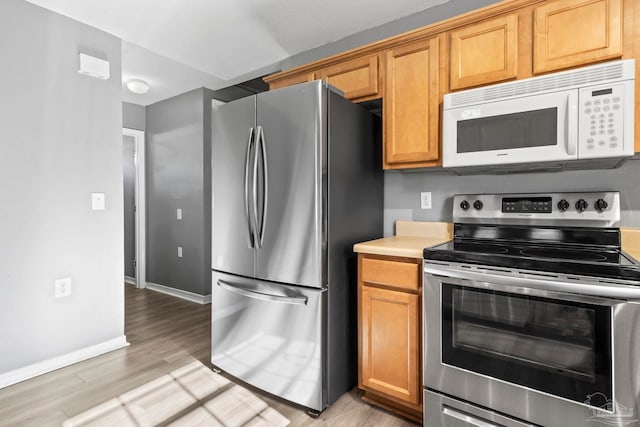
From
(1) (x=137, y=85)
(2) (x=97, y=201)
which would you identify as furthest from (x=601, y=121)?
(1) (x=137, y=85)

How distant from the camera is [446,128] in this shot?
72.3 inches

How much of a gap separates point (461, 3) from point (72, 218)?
10.5ft

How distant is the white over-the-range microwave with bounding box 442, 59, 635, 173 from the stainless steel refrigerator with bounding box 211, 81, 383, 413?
0.65 meters

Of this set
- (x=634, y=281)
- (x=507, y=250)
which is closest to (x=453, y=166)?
(x=507, y=250)

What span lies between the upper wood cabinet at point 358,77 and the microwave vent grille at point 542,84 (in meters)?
0.56

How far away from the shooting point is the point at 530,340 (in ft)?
4.50

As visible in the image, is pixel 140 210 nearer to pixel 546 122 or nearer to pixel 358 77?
pixel 358 77

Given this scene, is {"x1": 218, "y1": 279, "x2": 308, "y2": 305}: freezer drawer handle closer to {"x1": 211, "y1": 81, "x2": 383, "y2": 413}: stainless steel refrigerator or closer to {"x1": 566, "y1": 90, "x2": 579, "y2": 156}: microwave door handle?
{"x1": 211, "y1": 81, "x2": 383, "y2": 413}: stainless steel refrigerator

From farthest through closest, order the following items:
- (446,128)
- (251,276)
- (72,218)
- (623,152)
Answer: (72,218) → (251,276) → (446,128) → (623,152)

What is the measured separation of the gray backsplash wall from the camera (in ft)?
5.54

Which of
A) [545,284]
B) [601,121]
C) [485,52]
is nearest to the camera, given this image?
[545,284]

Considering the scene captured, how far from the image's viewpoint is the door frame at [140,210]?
14.6 feet

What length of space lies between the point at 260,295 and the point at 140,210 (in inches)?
130

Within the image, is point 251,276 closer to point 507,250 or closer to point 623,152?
point 507,250
